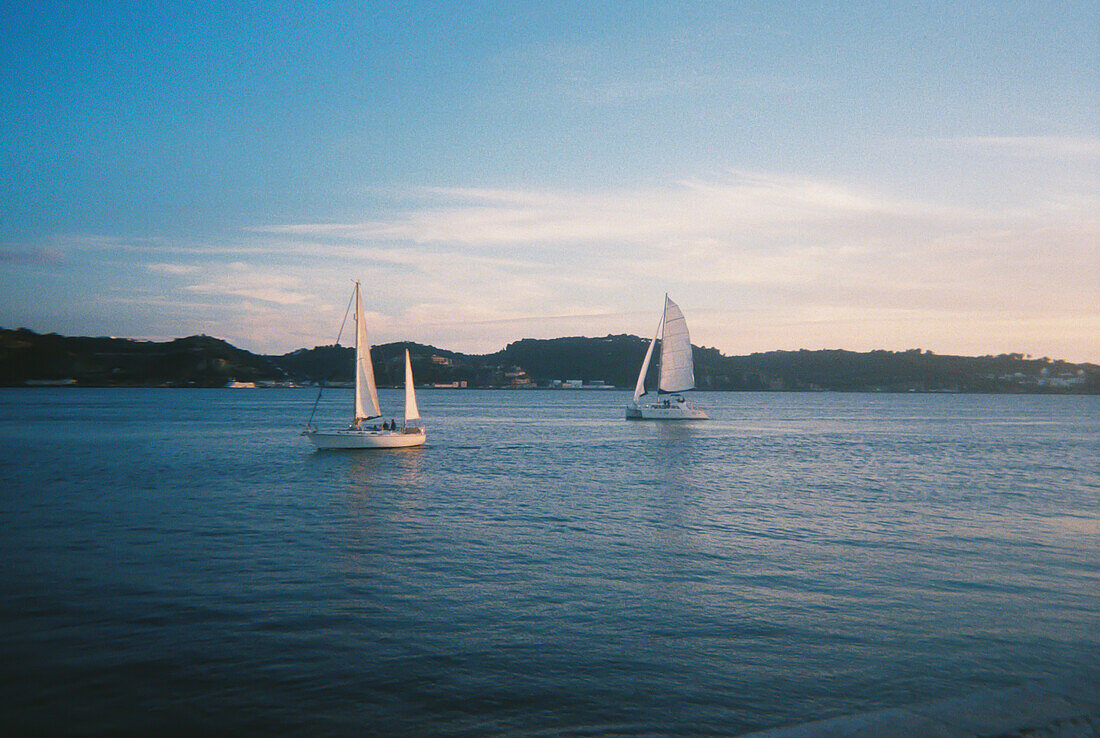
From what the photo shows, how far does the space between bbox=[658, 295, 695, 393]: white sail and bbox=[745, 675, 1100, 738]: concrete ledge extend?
64.7 m

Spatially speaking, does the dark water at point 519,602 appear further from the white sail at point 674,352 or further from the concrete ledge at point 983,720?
the white sail at point 674,352

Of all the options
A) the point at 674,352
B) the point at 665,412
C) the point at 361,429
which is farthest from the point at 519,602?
the point at 665,412

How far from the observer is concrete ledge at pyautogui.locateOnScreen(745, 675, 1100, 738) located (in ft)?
22.6

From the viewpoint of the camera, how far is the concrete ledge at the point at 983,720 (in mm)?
6898

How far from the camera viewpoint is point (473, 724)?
8.45m

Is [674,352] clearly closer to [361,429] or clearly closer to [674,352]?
[674,352]

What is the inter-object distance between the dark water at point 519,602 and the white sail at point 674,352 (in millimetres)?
42853

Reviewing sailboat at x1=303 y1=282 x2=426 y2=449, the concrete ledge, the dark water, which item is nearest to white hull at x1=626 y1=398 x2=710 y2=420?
sailboat at x1=303 y1=282 x2=426 y2=449

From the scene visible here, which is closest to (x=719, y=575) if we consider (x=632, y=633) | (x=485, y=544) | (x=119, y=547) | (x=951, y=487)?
(x=632, y=633)

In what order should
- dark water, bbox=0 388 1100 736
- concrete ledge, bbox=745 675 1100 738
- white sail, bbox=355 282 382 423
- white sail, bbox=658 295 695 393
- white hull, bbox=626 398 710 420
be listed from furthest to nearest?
white hull, bbox=626 398 710 420 → white sail, bbox=658 295 695 393 → white sail, bbox=355 282 382 423 → dark water, bbox=0 388 1100 736 → concrete ledge, bbox=745 675 1100 738

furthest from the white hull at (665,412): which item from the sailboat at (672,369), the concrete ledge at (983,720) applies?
the concrete ledge at (983,720)

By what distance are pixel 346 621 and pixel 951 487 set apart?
2768cm

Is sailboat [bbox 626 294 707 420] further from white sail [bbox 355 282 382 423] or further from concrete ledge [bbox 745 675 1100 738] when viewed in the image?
concrete ledge [bbox 745 675 1100 738]

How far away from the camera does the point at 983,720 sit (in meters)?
7.39
